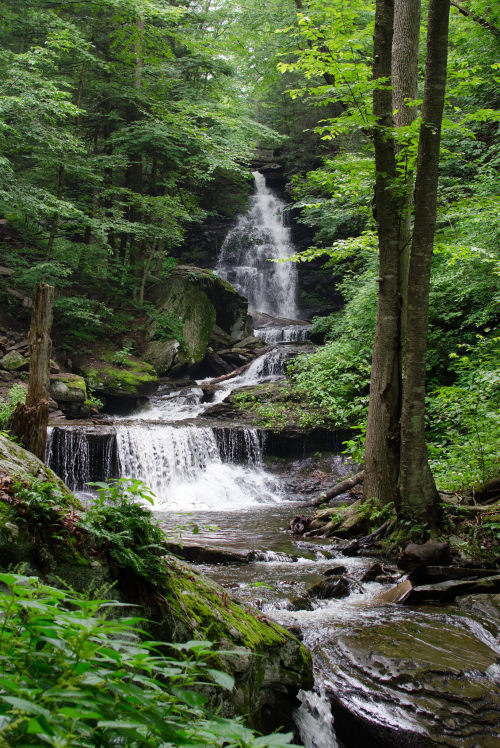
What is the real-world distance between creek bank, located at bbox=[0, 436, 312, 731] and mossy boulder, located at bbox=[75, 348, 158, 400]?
1258 cm

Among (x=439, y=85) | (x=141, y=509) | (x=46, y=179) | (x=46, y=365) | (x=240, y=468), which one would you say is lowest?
(x=240, y=468)

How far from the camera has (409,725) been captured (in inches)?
111

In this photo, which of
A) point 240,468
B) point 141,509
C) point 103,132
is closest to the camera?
point 141,509

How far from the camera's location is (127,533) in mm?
2234

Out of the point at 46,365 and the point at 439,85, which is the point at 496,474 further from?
the point at 46,365

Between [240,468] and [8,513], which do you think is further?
[240,468]

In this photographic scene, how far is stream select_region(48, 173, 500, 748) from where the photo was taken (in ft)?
9.95

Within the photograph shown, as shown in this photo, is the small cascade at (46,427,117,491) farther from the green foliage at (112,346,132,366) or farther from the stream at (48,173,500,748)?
the green foliage at (112,346,132,366)

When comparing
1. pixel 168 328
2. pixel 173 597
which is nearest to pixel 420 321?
pixel 173 597

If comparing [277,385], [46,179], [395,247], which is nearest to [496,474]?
[395,247]

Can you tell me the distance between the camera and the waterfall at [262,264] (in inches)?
985

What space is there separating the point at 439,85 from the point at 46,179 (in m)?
15.0

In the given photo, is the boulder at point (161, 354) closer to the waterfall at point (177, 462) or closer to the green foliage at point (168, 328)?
the green foliage at point (168, 328)

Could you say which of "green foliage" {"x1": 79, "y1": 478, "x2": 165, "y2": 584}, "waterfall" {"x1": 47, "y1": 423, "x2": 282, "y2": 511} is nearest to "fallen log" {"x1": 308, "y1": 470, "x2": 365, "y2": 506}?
"waterfall" {"x1": 47, "y1": 423, "x2": 282, "y2": 511}
